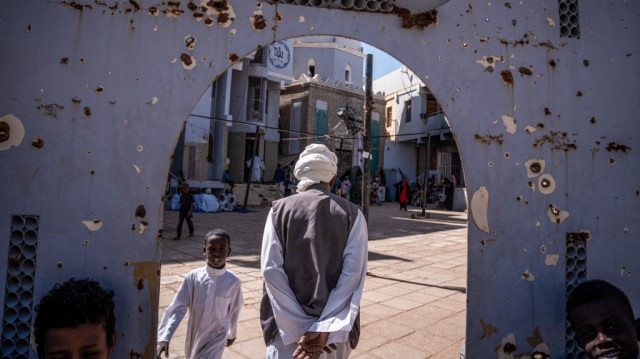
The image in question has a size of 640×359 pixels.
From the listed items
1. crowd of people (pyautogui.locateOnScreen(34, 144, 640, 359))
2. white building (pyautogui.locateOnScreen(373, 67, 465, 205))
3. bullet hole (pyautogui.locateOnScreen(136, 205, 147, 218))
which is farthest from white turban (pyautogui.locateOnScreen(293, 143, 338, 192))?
white building (pyautogui.locateOnScreen(373, 67, 465, 205))

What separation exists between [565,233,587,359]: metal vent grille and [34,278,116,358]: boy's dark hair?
2521mm

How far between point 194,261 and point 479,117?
538 centimetres

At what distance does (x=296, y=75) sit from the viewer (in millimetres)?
28125

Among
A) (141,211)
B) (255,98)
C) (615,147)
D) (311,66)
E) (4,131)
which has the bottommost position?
(141,211)

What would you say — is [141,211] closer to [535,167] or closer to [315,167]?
[315,167]

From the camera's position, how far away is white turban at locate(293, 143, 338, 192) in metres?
1.91

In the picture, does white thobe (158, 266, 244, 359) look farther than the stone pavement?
No

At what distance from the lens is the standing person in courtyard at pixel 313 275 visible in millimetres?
1703

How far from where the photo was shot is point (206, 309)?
94.6 inches

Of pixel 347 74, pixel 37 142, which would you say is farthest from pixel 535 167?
pixel 347 74

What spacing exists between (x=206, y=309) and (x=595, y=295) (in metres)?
2.17

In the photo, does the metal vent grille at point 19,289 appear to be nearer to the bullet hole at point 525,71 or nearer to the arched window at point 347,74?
the bullet hole at point 525,71

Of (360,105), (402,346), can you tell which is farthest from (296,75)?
(402,346)

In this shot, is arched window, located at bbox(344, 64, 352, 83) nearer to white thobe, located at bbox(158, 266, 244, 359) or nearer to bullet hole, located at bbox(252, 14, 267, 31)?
bullet hole, located at bbox(252, 14, 267, 31)
